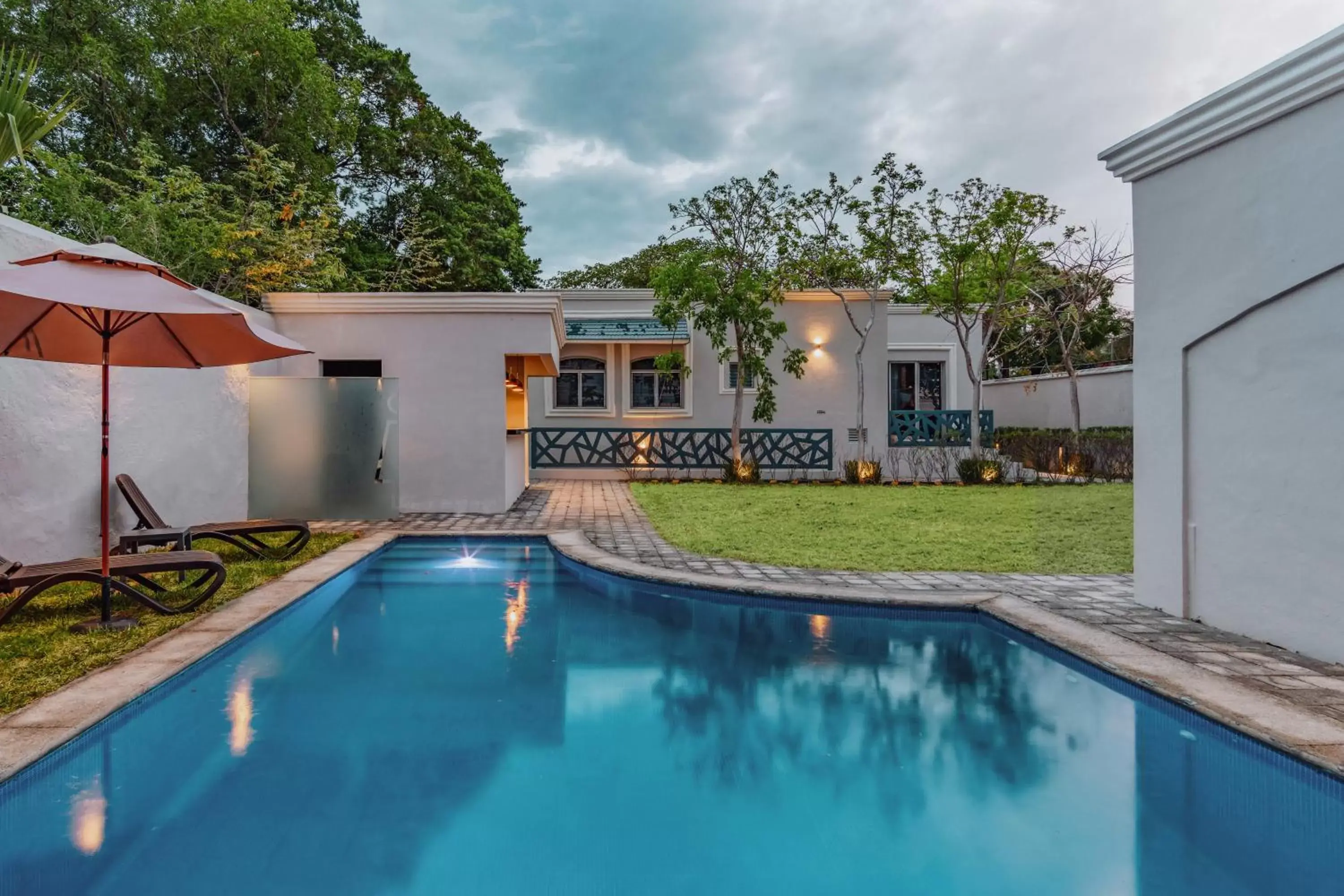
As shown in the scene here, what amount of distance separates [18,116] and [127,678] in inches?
137

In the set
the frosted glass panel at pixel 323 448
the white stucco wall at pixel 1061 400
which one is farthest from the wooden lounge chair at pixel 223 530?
the white stucco wall at pixel 1061 400

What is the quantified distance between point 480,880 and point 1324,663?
4.51 m

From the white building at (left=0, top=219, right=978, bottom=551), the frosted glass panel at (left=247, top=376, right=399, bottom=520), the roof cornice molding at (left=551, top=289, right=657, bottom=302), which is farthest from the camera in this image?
the roof cornice molding at (left=551, top=289, right=657, bottom=302)

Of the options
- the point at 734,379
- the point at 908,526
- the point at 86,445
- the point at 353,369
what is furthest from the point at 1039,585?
the point at 734,379

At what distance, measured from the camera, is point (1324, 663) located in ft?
12.2

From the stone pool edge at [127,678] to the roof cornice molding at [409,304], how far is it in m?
5.13

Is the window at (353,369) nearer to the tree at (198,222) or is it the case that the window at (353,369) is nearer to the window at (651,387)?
the tree at (198,222)

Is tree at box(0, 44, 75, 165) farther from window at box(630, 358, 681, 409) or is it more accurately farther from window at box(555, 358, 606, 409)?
window at box(630, 358, 681, 409)

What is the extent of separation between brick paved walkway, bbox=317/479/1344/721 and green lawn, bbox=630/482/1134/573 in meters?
0.31

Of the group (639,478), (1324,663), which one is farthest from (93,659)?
(639,478)

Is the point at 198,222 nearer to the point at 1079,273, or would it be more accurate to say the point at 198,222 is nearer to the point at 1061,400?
the point at 1061,400

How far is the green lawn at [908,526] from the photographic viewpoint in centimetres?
686

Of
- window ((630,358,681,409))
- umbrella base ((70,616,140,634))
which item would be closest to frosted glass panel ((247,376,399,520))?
umbrella base ((70,616,140,634))

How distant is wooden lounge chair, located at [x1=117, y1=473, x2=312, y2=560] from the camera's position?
239 inches
